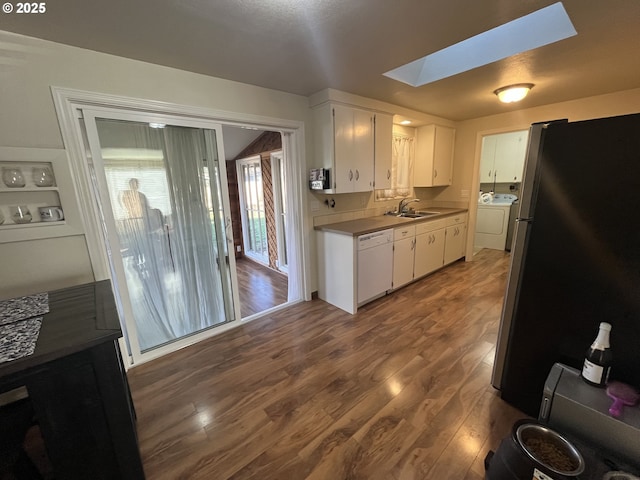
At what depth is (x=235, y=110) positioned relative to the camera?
238cm

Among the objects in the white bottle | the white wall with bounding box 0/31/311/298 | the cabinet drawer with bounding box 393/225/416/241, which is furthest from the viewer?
the cabinet drawer with bounding box 393/225/416/241

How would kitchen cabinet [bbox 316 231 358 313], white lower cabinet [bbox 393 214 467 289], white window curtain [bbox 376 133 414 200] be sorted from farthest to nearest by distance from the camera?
white window curtain [bbox 376 133 414 200]
white lower cabinet [bbox 393 214 467 289]
kitchen cabinet [bbox 316 231 358 313]

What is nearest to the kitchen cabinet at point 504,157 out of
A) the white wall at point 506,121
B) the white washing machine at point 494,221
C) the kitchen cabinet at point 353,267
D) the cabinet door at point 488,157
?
the cabinet door at point 488,157

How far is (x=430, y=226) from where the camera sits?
3648mm

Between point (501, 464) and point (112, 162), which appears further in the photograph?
point (112, 162)

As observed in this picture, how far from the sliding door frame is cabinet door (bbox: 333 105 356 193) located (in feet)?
1.26

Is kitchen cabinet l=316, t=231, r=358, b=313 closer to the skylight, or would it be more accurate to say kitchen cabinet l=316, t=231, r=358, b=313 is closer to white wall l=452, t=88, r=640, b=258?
the skylight

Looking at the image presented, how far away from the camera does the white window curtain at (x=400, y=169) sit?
397 centimetres

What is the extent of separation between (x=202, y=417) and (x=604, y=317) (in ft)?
7.66

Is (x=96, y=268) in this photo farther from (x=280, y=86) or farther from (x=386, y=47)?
(x=386, y=47)

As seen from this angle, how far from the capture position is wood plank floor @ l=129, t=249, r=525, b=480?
136 centimetres

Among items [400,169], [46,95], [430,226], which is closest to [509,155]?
[400,169]

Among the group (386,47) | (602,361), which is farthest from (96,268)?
(602,361)

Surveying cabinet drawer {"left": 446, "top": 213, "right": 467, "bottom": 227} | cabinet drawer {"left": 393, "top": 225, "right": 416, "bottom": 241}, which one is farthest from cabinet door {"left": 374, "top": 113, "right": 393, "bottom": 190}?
cabinet drawer {"left": 446, "top": 213, "right": 467, "bottom": 227}
